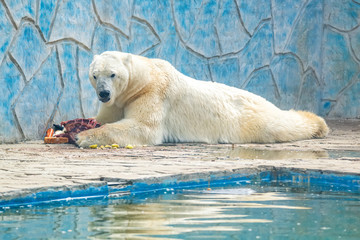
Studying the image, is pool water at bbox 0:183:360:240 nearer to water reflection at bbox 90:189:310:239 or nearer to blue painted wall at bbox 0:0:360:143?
water reflection at bbox 90:189:310:239

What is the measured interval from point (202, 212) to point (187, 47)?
5.12 metres

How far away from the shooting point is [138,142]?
574cm

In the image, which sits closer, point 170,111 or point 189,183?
point 189,183

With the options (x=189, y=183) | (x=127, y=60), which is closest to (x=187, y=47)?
(x=127, y=60)

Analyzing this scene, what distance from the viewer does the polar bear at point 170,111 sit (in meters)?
5.71

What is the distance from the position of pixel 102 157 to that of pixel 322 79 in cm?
570

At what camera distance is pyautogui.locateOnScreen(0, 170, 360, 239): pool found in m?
2.36

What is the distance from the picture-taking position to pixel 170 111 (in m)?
6.11

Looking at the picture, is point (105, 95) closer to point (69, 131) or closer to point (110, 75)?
point (110, 75)

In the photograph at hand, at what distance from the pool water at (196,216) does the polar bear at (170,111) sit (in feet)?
7.90

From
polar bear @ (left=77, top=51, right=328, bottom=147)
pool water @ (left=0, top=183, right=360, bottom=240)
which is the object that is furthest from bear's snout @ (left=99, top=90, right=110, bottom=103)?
pool water @ (left=0, top=183, right=360, bottom=240)

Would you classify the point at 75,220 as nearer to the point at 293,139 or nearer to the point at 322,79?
the point at 293,139

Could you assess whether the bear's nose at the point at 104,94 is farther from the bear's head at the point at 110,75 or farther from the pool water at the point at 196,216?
the pool water at the point at 196,216

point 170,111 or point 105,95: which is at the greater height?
point 105,95
